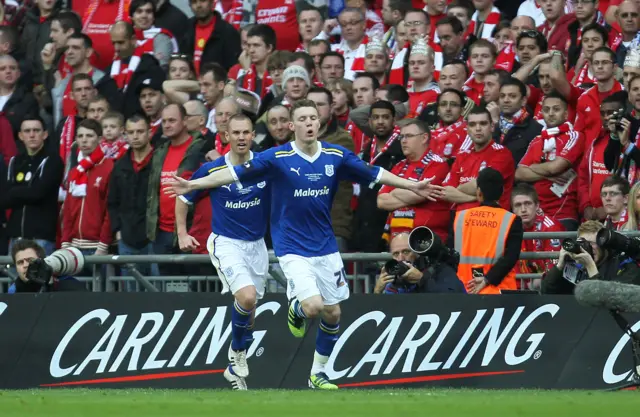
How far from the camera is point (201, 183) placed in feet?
38.1

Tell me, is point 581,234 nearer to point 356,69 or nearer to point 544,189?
point 544,189

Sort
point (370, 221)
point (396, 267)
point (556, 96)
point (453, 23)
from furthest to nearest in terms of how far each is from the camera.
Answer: point (453, 23)
point (370, 221)
point (556, 96)
point (396, 267)

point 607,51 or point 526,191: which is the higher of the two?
point 607,51

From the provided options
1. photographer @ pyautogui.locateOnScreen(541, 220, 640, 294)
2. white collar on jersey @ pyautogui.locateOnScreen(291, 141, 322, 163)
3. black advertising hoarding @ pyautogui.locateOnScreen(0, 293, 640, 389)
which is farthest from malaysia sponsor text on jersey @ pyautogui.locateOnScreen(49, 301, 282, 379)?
photographer @ pyautogui.locateOnScreen(541, 220, 640, 294)

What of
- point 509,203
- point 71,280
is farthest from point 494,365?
point 71,280

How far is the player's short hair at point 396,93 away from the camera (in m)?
15.8

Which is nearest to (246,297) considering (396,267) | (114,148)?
(396,267)

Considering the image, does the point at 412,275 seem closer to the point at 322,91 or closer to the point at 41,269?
the point at 322,91

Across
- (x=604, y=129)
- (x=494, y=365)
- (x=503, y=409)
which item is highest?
(x=604, y=129)

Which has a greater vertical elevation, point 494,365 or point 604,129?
point 604,129

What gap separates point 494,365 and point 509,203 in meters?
2.13

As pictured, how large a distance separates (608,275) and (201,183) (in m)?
3.66

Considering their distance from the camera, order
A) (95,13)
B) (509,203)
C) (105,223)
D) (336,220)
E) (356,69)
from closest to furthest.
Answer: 1. (509,203)
2. (336,220)
3. (105,223)
4. (356,69)
5. (95,13)

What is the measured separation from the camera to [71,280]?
1418cm
